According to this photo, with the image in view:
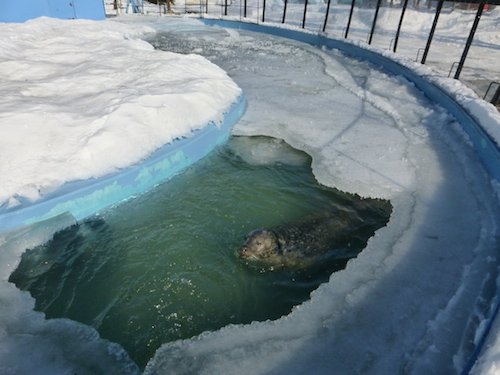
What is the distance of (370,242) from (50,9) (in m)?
12.2

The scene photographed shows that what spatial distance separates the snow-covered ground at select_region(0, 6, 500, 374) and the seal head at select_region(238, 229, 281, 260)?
630 mm

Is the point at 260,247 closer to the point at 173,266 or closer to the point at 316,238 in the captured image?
the point at 316,238

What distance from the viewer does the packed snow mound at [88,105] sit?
4.20 m

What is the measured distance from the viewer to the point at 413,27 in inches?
732

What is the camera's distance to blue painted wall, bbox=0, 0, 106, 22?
10461 mm

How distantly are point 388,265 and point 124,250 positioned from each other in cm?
258

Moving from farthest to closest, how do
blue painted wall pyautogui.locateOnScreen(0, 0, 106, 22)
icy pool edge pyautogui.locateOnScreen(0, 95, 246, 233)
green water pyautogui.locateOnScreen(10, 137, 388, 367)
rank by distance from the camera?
blue painted wall pyautogui.locateOnScreen(0, 0, 106, 22) → icy pool edge pyautogui.locateOnScreen(0, 95, 246, 233) → green water pyautogui.locateOnScreen(10, 137, 388, 367)

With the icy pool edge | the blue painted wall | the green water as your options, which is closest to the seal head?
the green water

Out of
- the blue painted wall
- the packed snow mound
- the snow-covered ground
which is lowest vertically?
the snow-covered ground

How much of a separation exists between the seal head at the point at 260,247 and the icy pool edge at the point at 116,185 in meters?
1.71

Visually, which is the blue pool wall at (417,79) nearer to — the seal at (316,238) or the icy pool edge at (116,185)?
the seal at (316,238)

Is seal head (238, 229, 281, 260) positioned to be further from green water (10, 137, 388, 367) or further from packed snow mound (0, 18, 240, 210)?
packed snow mound (0, 18, 240, 210)

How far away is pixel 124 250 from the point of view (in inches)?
145

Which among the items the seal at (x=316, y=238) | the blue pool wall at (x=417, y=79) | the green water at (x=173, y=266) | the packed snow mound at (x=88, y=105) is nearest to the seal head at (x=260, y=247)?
the seal at (x=316, y=238)
